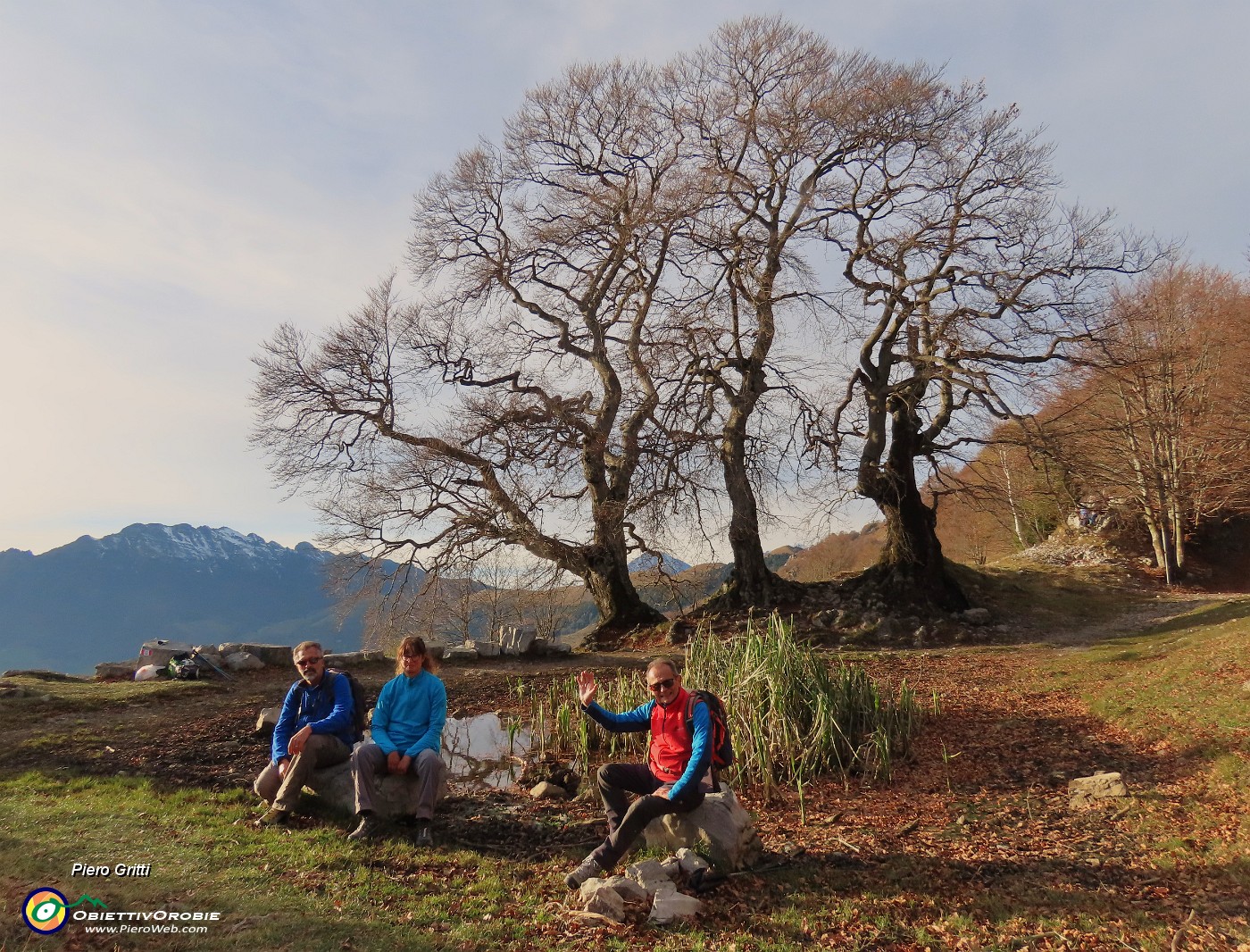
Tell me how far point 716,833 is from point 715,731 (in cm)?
56

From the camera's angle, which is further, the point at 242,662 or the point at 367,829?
the point at 242,662

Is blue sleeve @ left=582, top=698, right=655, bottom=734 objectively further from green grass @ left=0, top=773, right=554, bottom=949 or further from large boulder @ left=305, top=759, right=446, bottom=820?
large boulder @ left=305, top=759, right=446, bottom=820

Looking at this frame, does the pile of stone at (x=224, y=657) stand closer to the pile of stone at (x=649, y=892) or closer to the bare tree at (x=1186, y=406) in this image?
the pile of stone at (x=649, y=892)

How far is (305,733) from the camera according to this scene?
4.99m

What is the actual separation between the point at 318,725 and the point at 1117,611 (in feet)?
61.7

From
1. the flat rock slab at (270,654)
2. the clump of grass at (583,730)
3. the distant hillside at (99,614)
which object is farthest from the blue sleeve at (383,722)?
the distant hillside at (99,614)

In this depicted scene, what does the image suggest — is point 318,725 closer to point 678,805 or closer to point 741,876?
point 678,805

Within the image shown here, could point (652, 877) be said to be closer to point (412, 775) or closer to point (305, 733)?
point (412, 775)

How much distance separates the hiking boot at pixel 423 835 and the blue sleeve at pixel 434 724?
1.46 ft

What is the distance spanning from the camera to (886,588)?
15.8 meters

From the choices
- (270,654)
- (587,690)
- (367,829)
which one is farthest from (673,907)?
(270,654)

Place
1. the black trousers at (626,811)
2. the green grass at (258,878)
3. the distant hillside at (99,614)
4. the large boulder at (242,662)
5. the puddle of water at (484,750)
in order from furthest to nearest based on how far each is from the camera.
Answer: the distant hillside at (99,614) → the large boulder at (242,662) → the puddle of water at (484,750) → the black trousers at (626,811) → the green grass at (258,878)

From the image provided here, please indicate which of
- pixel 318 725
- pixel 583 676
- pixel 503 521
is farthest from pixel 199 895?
pixel 503 521

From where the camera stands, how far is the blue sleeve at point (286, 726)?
5071 mm
